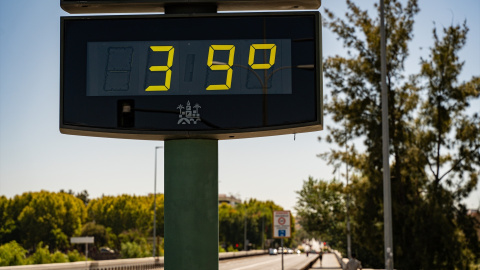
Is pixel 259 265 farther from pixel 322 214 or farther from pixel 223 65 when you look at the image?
pixel 223 65

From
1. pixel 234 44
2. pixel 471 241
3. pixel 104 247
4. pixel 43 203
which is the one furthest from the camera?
pixel 104 247

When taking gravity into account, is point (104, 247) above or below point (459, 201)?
below

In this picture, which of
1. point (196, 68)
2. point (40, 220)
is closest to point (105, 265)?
point (196, 68)

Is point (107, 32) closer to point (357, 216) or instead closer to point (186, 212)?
point (186, 212)

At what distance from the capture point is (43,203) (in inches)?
4028

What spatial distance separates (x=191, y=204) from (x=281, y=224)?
14.8 meters

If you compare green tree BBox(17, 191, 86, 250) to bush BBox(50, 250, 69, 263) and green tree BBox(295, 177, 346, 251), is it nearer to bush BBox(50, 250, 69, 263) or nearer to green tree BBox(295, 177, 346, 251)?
green tree BBox(295, 177, 346, 251)

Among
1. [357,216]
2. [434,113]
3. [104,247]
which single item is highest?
[434,113]

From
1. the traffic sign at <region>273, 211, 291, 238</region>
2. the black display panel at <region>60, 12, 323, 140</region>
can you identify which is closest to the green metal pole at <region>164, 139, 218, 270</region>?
the black display panel at <region>60, 12, 323, 140</region>

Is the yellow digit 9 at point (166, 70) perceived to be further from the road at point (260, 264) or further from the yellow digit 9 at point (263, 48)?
the road at point (260, 264)

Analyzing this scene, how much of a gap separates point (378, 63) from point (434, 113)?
12.4 ft

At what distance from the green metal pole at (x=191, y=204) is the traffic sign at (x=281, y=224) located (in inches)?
559

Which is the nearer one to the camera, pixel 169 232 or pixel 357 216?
pixel 169 232

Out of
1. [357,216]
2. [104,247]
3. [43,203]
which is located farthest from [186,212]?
[104,247]
